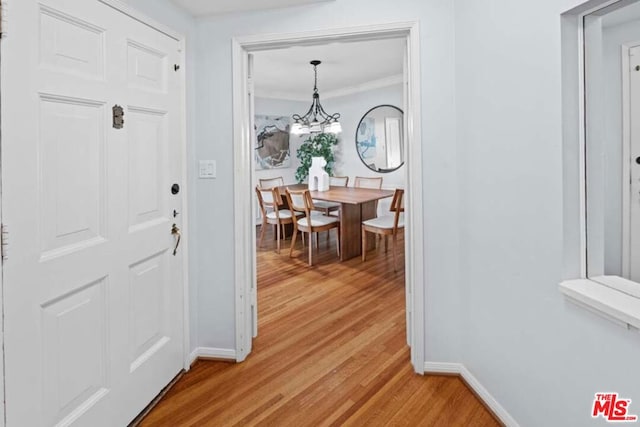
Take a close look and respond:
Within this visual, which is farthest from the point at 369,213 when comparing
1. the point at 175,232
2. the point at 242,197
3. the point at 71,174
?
the point at 71,174

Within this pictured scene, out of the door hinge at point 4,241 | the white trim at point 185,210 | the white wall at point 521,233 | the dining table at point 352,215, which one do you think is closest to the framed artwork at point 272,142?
the dining table at point 352,215

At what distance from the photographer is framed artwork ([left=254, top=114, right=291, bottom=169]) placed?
6568mm

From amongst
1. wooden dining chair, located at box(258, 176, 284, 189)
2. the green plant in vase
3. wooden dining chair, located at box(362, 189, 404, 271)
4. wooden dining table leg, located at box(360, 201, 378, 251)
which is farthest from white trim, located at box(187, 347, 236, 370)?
the green plant in vase

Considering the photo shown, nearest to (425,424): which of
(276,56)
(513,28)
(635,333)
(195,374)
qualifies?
(635,333)

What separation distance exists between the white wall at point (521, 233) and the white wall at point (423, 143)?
78mm

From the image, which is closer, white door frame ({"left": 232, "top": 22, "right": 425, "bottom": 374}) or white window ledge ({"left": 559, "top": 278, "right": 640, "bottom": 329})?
white window ledge ({"left": 559, "top": 278, "right": 640, "bottom": 329})

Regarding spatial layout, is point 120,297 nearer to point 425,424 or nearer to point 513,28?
point 425,424

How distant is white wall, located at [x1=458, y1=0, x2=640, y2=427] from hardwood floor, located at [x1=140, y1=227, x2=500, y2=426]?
1.08 feet

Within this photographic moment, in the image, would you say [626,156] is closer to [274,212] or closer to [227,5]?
[227,5]

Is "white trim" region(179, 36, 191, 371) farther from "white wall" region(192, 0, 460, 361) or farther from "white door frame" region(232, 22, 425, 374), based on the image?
"white door frame" region(232, 22, 425, 374)

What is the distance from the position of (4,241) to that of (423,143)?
1.86 m

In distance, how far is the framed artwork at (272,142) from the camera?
657cm

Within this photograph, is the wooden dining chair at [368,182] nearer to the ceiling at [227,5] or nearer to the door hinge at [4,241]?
the ceiling at [227,5]

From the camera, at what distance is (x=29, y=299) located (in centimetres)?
125
